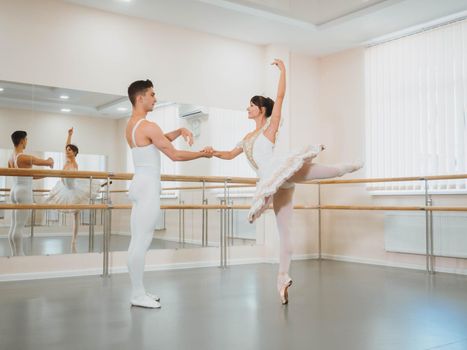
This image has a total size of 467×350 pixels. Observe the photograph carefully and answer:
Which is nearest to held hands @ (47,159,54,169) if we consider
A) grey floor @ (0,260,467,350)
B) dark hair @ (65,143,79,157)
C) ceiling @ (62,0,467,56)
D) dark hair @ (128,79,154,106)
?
dark hair @ (65,143,79,157)

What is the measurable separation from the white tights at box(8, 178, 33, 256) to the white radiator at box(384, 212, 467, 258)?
4174 mm

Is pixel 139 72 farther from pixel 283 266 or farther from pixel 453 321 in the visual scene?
pixel 453 321

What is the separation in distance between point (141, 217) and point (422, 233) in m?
3.66

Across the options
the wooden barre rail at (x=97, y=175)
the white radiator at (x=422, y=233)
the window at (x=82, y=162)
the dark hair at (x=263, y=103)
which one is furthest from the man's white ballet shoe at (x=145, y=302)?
the white radiator at (x=422, y=233)

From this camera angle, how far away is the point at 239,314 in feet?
10.2

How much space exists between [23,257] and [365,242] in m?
4.16

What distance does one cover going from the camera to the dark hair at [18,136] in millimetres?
4808

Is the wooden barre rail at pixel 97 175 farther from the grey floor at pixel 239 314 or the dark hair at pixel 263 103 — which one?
the dark hair at pixel 263 103

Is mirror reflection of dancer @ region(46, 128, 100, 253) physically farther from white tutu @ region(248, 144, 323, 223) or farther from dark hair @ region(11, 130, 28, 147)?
white tutu @ region(248, 144, 323, 223)

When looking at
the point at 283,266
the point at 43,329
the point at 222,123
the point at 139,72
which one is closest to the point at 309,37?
the point at 222,123

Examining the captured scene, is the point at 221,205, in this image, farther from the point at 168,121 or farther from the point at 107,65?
the point at 107,65

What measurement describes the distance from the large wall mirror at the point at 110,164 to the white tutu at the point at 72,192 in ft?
0.16

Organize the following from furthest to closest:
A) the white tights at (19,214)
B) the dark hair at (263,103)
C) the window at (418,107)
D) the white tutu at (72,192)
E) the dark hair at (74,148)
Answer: the window at (418,107) → the dark hair at (74,148) → the white tutu at (72,192) → the white tights at (19,214) → the dark hair at (263,103)

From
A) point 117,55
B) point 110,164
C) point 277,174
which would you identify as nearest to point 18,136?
point 110,164
